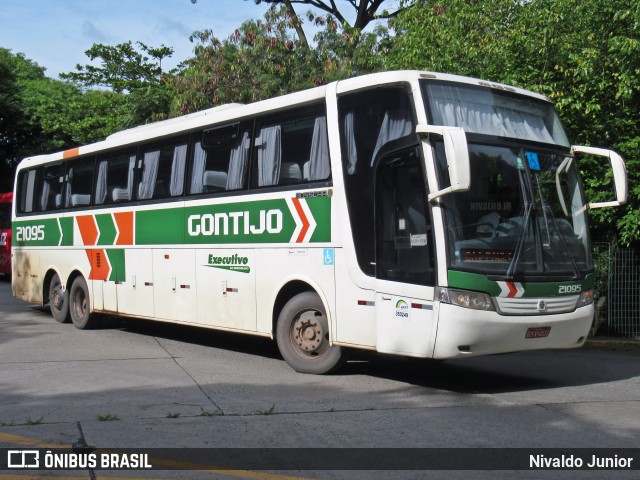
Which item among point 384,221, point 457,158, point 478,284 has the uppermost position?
point 457,158

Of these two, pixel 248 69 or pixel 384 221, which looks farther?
pixel 248 69

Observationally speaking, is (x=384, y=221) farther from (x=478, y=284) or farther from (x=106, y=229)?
(x=106, y=229)

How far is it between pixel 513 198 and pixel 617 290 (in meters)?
7.73

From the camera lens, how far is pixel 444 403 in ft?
28.7

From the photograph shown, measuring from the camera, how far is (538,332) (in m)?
9.23

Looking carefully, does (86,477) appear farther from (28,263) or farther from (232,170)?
(28,263)

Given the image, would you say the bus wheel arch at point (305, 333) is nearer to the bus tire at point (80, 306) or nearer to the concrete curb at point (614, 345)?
the bus tire at point (80, 306)

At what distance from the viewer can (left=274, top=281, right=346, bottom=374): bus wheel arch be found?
33.8ft

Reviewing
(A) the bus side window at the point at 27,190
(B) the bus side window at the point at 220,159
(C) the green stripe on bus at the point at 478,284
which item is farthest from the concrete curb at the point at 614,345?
(A) the bus side window at the point at 27,190

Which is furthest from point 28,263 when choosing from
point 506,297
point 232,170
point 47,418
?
point 506,297

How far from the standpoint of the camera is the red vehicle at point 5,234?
28875 millimetres

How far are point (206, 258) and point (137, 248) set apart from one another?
2.09 meters

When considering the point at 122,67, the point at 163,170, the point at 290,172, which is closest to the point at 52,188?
the point at 163,170

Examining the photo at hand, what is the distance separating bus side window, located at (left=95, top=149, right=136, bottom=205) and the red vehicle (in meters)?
15.0
